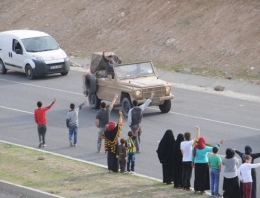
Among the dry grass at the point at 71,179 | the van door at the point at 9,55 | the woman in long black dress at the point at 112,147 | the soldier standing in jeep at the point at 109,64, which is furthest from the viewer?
the van door at the point at 9,55

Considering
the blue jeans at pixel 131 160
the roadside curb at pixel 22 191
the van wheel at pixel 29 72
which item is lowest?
the roadside curb at pixel 22 191

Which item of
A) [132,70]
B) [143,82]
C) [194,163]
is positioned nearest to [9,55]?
[132,70]

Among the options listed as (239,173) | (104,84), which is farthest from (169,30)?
(239,173)

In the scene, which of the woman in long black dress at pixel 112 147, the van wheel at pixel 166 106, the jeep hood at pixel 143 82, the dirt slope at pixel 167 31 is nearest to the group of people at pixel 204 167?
the woman in long black dress at pixel 112 147

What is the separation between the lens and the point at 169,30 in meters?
35.7

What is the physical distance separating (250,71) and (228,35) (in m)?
3.17

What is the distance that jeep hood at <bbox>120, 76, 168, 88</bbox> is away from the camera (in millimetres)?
24375

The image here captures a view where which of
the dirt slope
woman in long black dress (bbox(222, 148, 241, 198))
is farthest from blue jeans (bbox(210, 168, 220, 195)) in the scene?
the dirt slope

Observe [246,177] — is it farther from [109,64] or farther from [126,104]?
[109,64]

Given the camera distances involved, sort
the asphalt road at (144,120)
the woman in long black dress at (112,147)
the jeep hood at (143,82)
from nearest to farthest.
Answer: the woman in long black dress at (112,147), the asphalt road at (144,120), the jeep hood at (143,82)

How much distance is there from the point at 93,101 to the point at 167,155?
387 inches

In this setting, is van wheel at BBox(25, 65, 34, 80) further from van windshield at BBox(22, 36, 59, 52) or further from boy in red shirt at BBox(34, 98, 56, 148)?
boy in red shirt at BBox(34, 98, 56, 148)

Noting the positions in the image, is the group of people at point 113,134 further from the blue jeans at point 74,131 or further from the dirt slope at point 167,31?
the dirt slope at point 167,31

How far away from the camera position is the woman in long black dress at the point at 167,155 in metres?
16.4
